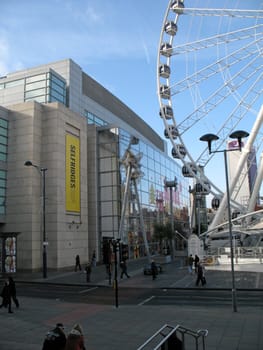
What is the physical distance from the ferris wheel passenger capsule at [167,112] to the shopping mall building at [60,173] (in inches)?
236

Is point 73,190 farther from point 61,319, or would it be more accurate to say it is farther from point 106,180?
point 61,319

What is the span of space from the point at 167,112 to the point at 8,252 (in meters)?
20.4

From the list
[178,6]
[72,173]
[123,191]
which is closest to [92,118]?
[123,191]

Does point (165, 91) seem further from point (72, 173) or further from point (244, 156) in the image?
point (72, 173)

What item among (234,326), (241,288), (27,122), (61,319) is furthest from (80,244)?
(234,326)

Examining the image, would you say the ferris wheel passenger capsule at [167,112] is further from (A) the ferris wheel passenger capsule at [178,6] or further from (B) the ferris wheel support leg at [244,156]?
(A) the ferris wheel passenger capsule at [178,6]

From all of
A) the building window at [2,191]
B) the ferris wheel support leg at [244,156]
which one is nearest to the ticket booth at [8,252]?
the building window at [2,191]

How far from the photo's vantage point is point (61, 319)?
16062 mm

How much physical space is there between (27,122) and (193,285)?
24186mm

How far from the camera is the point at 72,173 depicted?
43875 millimetres

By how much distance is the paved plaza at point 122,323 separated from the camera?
1153cm

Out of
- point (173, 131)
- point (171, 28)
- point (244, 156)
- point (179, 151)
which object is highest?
point (171, 28)

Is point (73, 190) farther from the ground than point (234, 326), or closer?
farther from the ground

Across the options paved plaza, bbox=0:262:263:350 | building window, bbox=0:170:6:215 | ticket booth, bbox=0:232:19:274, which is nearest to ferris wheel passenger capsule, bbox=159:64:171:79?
building window, bbox=0:170:6:215
